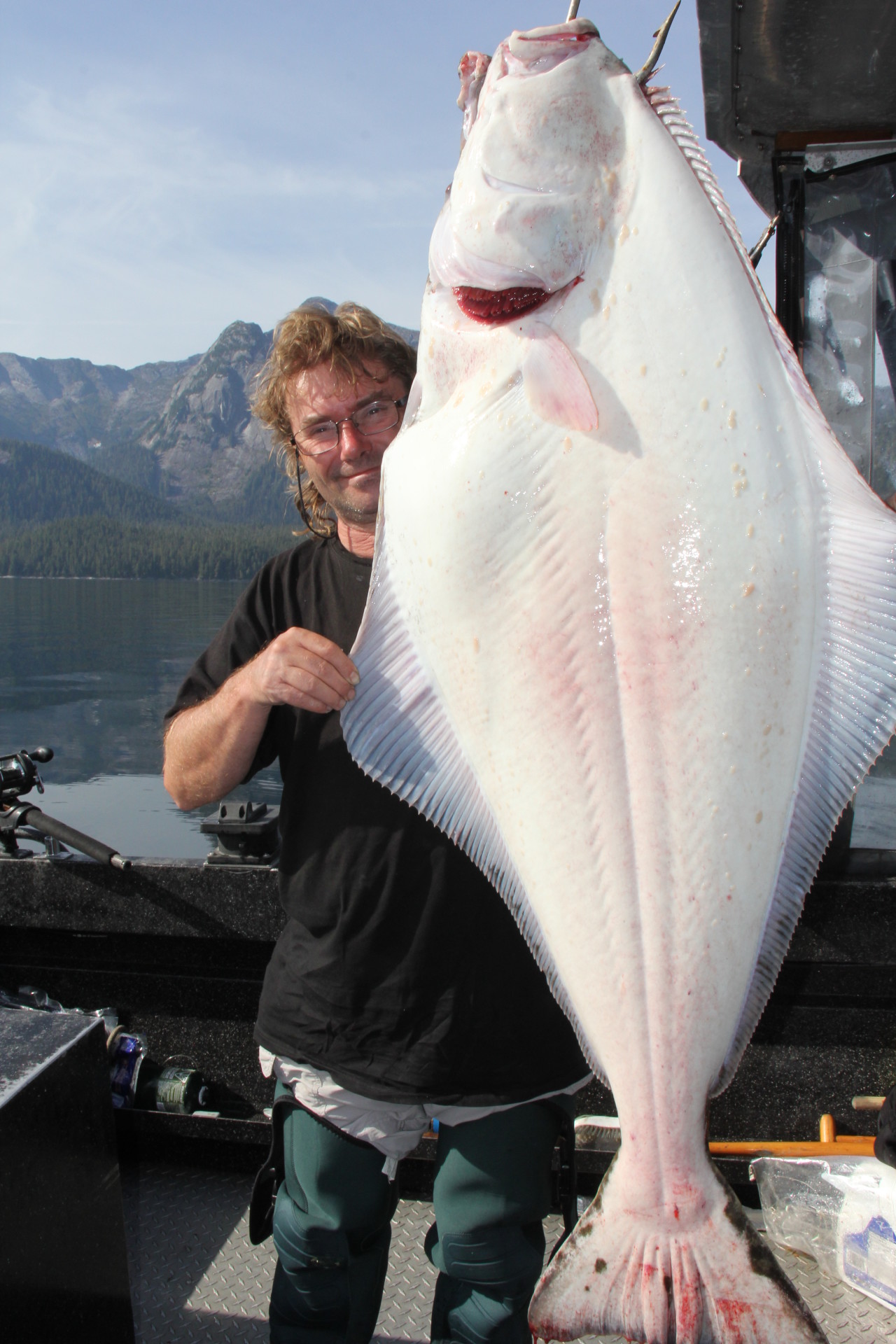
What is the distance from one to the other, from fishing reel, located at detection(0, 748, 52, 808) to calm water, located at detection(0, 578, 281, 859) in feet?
1.91

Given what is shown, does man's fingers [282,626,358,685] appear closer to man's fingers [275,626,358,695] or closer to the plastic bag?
man's fingers [275,626,358,695]

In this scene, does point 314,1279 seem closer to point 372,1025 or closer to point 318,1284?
point 318,1284

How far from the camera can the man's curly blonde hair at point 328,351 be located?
1876 mm

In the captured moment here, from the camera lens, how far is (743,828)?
116 cm

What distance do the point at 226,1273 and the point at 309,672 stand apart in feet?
6.88

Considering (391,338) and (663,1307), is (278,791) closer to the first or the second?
(391,338)

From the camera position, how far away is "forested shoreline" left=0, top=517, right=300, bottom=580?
20438mm

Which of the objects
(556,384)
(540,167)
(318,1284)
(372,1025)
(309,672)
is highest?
(540,167)

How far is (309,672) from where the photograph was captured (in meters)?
1.38

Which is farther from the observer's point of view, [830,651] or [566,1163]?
[566,1163]

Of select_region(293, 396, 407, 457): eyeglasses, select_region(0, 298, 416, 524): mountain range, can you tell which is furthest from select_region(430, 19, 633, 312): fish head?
select_region(0, 298, 416, 524): mountain range

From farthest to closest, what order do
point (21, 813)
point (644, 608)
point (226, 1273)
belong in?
point (21, 813), point (226, 1273), point (644, 608)

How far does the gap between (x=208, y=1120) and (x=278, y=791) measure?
10.5 feet

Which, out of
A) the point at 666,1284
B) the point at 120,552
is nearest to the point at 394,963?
the point at 666,1284
